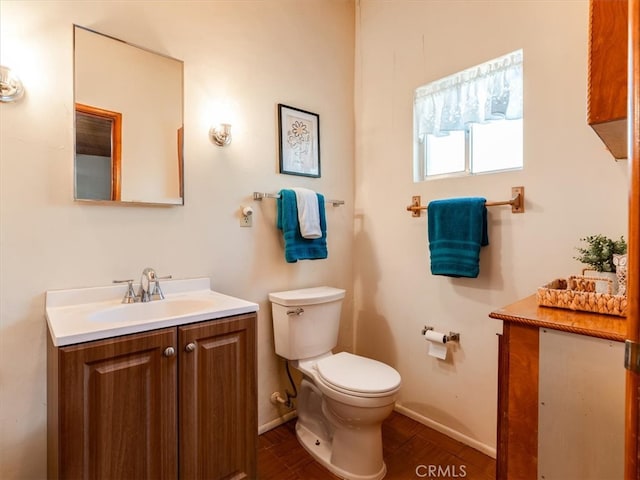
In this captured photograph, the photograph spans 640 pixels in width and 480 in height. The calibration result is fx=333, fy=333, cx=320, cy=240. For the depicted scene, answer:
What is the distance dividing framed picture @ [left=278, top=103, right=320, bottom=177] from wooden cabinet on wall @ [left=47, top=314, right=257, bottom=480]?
1.08 m

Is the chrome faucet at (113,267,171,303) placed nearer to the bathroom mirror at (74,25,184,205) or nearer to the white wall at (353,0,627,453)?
the bathroom mirror at (74,25,184,205)

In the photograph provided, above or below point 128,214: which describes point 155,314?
below

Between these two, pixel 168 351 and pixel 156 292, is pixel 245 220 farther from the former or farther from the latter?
pixel 168 351

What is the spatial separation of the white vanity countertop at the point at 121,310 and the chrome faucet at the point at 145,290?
2 centimetres

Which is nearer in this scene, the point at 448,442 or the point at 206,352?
the point at 206,352

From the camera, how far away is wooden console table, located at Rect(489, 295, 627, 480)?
0.86 m

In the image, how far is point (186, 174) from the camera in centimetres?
166

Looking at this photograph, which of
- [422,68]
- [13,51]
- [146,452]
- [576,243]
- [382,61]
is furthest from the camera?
[382,61]

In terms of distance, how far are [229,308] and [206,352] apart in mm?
178

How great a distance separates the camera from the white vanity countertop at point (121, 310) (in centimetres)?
104

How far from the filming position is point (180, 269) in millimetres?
1633

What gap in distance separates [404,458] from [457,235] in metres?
1.19

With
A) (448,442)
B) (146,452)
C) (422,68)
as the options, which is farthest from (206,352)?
(422,68)

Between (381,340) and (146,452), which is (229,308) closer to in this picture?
(146,452)
